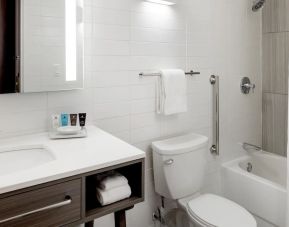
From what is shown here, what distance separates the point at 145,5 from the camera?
1.79 meters

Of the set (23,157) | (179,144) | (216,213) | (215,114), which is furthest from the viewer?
(215,114)

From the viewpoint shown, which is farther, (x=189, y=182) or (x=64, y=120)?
(x=189, y=182)

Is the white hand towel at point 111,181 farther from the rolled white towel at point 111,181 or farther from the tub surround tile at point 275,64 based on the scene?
the tub surround tile at point 275,64

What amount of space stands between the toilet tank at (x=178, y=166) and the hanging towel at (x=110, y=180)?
581mm

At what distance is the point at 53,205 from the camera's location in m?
0.94

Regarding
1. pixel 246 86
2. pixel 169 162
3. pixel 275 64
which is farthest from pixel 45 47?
pixel 275 64

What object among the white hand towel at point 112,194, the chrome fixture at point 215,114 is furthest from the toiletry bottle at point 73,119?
the chrome fixture at point 215,114

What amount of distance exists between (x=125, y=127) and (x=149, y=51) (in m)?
0.53

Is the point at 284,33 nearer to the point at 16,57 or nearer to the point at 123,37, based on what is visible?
the point at 123,37

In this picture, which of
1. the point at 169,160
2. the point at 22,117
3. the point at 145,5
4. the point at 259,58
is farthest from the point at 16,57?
the point at 259,58

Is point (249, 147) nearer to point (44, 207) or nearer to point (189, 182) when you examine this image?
point (189, 182)

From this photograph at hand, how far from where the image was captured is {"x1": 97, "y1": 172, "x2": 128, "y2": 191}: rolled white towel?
113 cm

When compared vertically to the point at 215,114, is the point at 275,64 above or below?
above

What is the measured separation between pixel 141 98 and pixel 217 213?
2.81 ft
